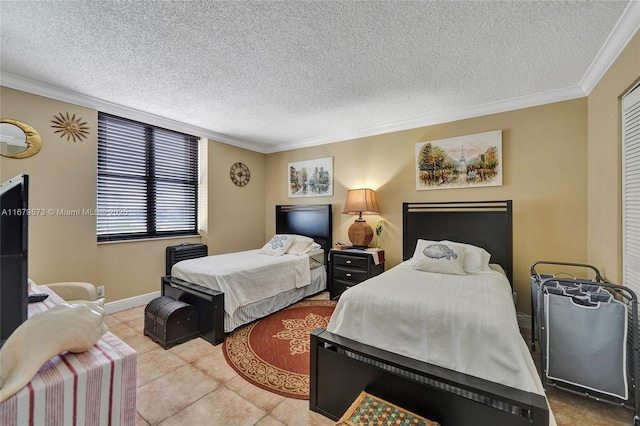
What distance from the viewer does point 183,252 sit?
3889mm

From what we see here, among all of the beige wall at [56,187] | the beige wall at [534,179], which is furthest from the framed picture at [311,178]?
the beige wall at [56,187]

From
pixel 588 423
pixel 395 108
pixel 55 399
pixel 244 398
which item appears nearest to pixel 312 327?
pixel 244 398

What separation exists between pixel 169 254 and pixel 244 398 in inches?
103

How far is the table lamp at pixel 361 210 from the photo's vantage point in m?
3.77

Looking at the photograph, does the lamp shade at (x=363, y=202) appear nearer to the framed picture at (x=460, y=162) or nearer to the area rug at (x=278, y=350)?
the framed picture at (x=460, y=162)

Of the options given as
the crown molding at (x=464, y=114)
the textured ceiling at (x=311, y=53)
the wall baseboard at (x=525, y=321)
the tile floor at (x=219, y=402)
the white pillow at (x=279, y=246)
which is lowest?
the tile floor at (x=219, y=402)

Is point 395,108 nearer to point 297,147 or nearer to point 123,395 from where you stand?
point 297,147

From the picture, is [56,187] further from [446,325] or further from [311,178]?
[446,325]

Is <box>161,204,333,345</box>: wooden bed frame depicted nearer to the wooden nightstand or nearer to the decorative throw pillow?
the wooden nightstand

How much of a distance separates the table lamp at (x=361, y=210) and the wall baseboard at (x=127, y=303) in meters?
2.93

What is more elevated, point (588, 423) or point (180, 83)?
point (180, 83)

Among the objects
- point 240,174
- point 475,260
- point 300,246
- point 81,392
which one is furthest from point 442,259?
point 240,174

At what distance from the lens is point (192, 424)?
5.41ft

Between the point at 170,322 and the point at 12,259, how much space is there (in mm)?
2089
